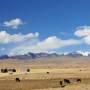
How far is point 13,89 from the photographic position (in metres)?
44.4

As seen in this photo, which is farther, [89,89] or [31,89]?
[31,89]

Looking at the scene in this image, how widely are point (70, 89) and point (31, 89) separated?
868 centimetres

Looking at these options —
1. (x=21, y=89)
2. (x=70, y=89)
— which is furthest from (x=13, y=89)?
(x=70, y=89)

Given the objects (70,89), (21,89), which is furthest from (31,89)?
(70,89)

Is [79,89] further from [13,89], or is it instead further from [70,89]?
[13,89]

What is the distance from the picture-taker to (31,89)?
44406mm

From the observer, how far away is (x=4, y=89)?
45.2 m

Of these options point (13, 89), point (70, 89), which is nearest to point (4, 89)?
point (13, 89)

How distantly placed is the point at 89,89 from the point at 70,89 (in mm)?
2657

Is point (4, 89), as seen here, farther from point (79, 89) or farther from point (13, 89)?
point (79, 89)

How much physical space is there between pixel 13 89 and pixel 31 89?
8.41ft

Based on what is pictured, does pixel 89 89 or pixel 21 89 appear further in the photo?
pixel 21 89

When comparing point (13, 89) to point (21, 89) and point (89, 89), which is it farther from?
point (89, 89)

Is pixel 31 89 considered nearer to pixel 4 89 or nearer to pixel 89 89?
pixel 4 89
